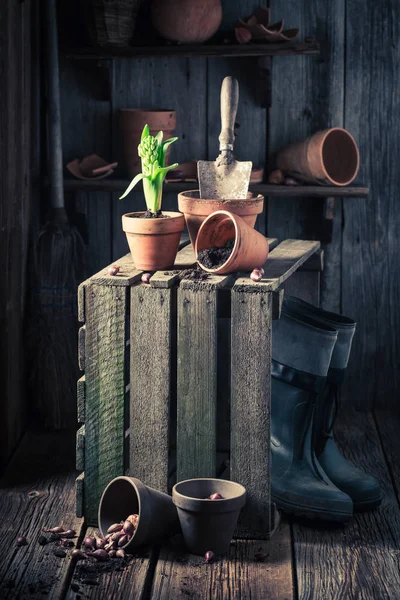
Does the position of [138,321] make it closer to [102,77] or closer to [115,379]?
[115,379]

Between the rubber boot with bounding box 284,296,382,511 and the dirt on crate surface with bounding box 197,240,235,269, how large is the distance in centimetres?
33

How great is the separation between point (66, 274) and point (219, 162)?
3.22ft

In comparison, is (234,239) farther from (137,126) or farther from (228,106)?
(137,126)

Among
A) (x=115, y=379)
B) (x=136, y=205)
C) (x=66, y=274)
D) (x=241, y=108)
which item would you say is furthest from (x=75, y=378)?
(x=241, y=108)

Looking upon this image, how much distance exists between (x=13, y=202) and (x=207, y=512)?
59.0 inches

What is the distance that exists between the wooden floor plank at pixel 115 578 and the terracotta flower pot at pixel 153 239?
86 cm

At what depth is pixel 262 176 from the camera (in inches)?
153

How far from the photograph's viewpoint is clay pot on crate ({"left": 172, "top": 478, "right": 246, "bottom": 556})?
2.66 m

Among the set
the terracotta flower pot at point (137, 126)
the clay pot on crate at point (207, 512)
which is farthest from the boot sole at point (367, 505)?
the terracotta flower pot at point (137, 126)

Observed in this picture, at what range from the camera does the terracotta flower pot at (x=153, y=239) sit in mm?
2871

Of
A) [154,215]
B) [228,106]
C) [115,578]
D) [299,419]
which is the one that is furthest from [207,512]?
[228,106]

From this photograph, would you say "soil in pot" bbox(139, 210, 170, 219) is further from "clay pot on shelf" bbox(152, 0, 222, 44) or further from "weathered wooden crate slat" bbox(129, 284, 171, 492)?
"clay pot on shelf" bbox(152, 0, 222, 44)

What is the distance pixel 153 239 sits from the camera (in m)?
2.89

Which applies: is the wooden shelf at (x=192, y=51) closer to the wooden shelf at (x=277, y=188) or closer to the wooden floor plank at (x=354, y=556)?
the wooden shelf at (x=277, y=188)
